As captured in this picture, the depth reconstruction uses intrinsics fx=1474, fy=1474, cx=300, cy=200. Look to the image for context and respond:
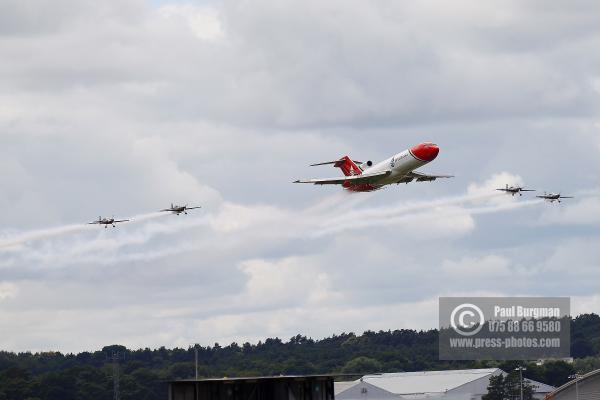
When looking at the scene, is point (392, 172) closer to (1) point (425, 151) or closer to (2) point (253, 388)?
(1) point (425, 151)

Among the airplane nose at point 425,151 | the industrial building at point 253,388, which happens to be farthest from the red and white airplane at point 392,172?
the industrial building at point 253,388

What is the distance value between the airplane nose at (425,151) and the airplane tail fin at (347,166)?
1998cm

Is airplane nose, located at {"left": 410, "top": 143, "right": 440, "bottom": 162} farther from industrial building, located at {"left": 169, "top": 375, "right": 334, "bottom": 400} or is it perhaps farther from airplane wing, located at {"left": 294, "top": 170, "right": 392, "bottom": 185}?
industrial building, located at {"left": 169, "top": 375, "right": 334, "bottom": 400}

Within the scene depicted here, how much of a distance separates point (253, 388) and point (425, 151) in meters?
64.8

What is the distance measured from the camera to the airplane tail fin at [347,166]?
170875mm

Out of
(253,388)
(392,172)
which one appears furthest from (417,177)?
(253,388)

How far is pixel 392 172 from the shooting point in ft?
505

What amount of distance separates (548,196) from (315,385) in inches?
3302

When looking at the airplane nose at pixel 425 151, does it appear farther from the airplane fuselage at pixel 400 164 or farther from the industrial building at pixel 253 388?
the industrial building at pixel 253 388

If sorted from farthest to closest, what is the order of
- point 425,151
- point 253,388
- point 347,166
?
point 347,166 < point 425,151 < point 253,388

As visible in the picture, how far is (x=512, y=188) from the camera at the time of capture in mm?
166625

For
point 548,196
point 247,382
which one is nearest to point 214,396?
point 247,382

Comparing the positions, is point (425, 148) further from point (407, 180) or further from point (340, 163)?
point (340, 163)

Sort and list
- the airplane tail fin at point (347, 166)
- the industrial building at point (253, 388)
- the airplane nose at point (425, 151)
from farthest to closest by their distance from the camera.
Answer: the airplane tail fin at point (347, 166)
the airplane nose at point (425, 151)
the industrial building at point (253, 388)
